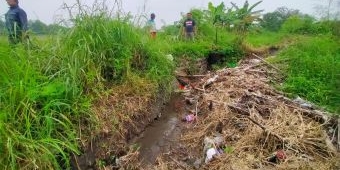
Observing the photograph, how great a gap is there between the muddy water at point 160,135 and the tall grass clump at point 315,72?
192 cm

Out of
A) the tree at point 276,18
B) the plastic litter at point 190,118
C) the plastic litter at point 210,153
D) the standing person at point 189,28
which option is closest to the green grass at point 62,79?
the plastic litter at point 190,118

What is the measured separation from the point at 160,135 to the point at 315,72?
10.3 ft

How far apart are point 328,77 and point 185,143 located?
9.46 feet

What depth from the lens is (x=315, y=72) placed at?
6160 millimetres

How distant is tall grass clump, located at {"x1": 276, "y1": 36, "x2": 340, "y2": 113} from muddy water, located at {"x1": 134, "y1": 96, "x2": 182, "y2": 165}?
1.92 m

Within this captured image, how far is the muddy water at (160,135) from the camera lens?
4398mm

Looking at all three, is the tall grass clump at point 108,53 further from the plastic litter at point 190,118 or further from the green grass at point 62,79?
the plastic litter at point 190,118

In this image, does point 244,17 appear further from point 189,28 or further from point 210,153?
point 210,153

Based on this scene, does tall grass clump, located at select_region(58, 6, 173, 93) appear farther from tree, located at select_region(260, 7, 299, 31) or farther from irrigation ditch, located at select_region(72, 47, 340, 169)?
tree, located at select_region(260, 7, 299, 31)

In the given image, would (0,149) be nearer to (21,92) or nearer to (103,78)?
(21,92)

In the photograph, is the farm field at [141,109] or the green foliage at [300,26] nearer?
the farm field at [141,109]

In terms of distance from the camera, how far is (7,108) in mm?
3045

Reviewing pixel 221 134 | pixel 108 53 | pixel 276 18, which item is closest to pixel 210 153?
pixel 221 134

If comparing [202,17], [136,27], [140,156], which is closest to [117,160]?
[140,156]
